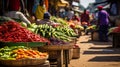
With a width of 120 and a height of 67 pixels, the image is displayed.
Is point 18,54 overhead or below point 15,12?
below

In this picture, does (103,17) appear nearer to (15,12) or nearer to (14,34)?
(15,12)

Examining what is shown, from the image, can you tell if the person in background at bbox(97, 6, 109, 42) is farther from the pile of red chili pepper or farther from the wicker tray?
the wicker tray

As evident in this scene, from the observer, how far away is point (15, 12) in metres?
11.8

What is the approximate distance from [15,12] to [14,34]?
9.45ft

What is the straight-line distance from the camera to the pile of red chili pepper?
8.88 meters

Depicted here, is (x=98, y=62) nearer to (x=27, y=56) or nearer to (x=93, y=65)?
(x=93, y=65)

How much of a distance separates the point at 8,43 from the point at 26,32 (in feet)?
2.56

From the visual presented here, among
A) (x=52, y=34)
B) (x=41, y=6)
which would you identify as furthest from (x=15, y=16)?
(x=41, y=6)

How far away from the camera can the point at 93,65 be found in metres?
11.2

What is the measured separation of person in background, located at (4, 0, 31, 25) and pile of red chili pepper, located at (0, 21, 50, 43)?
219 cm

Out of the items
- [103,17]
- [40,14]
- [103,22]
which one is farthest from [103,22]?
[40,14]

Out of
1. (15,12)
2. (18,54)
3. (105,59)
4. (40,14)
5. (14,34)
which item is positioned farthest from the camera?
(40,14)

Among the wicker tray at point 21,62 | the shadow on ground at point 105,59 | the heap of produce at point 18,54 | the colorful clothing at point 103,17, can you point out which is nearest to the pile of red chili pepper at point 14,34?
the heap of produce at point 18,54

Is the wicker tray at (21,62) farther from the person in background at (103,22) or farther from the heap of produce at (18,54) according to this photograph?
the person in background at (103,22)
